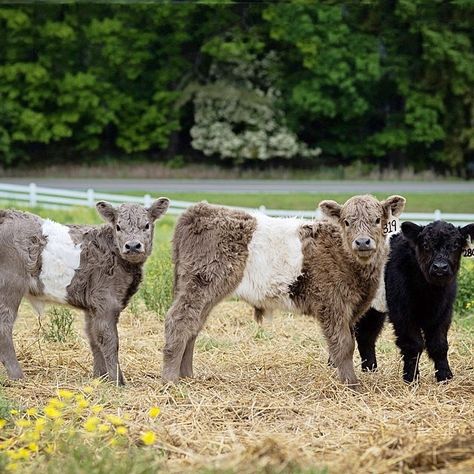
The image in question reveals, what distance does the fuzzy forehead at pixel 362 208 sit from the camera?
775 cm

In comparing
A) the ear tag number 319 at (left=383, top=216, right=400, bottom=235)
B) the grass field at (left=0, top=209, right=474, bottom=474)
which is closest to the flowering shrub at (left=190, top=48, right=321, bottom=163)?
the grass field at (left=0, top=209, right=474, bottom=474)

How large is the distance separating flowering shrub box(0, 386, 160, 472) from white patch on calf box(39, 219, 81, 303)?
1426 millimetres

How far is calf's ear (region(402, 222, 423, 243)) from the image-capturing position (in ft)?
26.5

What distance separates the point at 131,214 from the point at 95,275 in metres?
0.58

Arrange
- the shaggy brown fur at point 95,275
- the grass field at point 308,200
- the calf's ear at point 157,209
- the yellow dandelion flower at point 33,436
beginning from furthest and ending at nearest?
the grass field at point 308,200
the calf's ear at point 157,209
the shaggy brown fur at point 95,275
the yellow dandelion flower at point 33,436

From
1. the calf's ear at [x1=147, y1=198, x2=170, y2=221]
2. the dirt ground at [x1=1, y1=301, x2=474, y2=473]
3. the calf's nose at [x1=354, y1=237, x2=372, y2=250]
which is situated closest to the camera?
the dirt ground at [x1=1, y1=301, x2=474, y2=473]

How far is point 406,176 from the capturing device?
3077 cm

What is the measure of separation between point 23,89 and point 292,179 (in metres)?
9.21

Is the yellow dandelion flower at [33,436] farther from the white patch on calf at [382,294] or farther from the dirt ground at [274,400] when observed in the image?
the white patch on calf at [382,294]

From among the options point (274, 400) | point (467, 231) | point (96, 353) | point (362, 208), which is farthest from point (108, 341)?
point (467, 231)

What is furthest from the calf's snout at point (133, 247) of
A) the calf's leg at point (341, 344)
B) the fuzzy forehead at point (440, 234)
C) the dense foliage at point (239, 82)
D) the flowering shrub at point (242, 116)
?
the flowering shrub at point (242, 116)

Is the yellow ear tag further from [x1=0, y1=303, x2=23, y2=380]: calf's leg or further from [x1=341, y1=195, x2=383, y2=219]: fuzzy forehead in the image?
[x1=0, y1=303, x2=23, y2=380]: calf's leg

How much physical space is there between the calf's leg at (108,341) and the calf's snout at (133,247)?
57 centimetres

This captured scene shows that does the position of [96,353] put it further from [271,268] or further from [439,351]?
[439,351]
